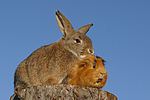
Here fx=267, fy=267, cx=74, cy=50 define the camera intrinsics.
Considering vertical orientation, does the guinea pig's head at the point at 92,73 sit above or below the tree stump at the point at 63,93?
above

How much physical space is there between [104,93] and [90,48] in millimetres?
2127

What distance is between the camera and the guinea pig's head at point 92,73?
6.60 m

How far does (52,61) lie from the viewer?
674 centimetres

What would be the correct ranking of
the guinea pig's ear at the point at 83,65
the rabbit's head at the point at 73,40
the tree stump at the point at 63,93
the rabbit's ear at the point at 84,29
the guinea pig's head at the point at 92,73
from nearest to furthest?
the tree stump at the point at 63,93
the guinea pig's head at the point at 92,73
the guinea pig's ear at the point at 83,65
the rabbit's head at the point at 73,40
the rabbit's ear at the point at 84,29

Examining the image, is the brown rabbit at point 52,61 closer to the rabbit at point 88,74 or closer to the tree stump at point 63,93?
the rabbit at point 88,74

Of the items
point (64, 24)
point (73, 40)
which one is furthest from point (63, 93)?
point (64, 24)

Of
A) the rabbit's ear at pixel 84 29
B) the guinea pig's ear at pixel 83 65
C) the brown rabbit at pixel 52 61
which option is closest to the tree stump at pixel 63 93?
the brown rabbit at pixel 52 61

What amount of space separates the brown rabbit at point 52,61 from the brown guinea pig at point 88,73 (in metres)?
0.20

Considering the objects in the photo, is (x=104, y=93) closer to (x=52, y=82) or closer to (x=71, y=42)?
(x=52, y=82)

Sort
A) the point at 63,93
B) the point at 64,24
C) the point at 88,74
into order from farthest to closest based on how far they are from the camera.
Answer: the point at 64,24 → the point at 88,74 → the point at 63,93

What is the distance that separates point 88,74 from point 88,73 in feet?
0.13

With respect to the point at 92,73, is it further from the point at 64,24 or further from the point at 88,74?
the point at 64,24

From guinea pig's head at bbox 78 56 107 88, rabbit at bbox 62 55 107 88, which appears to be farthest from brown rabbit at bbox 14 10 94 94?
guinea pig's head at bbox 78 56 107 88

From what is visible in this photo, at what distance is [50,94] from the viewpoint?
543 cm
